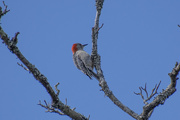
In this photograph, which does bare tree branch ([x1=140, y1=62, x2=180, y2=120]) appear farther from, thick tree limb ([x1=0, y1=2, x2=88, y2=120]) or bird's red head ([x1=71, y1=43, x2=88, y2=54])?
bird's red head ([x1=71, y1=43, x2=88, y2=54])

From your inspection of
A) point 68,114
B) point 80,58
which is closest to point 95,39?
point 68,114

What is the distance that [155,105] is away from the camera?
413cm

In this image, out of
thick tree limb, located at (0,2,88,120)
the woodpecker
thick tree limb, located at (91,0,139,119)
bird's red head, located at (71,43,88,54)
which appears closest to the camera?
thick tree limb, located at (0,2,88,120)

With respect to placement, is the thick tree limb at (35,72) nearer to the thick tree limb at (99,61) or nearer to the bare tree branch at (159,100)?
the thick tree limb at (99,61)

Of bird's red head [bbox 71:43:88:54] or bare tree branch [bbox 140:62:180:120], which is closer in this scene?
bare tree branch [bbox 140:62:180:120]

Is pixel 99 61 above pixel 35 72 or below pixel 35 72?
above

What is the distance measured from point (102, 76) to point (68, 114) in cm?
102

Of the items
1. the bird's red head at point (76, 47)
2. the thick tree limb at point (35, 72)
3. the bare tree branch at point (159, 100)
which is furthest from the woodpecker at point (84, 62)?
the bare tree branch at point (159, 100)


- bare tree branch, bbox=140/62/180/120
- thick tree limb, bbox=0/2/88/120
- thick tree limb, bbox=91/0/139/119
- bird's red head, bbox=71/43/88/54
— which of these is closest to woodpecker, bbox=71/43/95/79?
bird's red head, bbox=71/43/88/54

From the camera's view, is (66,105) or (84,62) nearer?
(66,105)

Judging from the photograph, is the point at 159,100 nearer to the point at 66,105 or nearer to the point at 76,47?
the point at 66,105

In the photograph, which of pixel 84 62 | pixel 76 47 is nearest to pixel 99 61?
pixel 84 62

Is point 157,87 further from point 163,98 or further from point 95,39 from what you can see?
point 95,39

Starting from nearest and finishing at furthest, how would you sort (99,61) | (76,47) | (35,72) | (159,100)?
(35,72) < (159,100) < (99,61) < (76,47)
